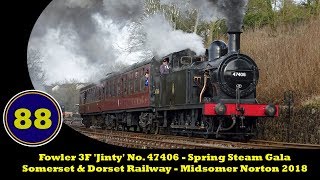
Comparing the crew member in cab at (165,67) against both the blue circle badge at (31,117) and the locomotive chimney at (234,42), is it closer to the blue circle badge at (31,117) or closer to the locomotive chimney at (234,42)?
the locomotive chimney at (234,42)

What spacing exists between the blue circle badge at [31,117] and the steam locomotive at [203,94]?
6.68 meters

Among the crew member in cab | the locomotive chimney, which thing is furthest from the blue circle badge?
the crew member in cab

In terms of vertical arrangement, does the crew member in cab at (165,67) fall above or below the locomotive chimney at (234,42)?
below

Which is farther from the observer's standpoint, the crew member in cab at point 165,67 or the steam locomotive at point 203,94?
the crew member in cab at point 165,67

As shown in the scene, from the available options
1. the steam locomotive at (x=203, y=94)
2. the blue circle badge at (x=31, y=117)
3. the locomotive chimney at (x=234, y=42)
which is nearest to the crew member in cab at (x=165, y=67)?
the steam locomotive at (x=203, y=94)

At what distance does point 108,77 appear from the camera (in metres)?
25.4

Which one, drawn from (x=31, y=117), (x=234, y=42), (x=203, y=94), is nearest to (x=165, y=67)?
(x=203, y=94)

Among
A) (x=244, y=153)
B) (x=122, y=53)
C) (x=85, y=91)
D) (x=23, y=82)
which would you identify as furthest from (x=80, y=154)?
(x=85, y=91)

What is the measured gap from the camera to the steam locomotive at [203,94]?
49.1 ft

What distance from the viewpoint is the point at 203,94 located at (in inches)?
621

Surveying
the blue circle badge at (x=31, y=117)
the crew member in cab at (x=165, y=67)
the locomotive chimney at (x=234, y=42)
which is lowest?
the blue circle badge at (x=31, y=117)

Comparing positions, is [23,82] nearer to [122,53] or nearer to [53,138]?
[53,138]

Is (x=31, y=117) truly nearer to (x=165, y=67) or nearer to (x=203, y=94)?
(x=203, y=94)

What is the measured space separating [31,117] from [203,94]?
318 inches
